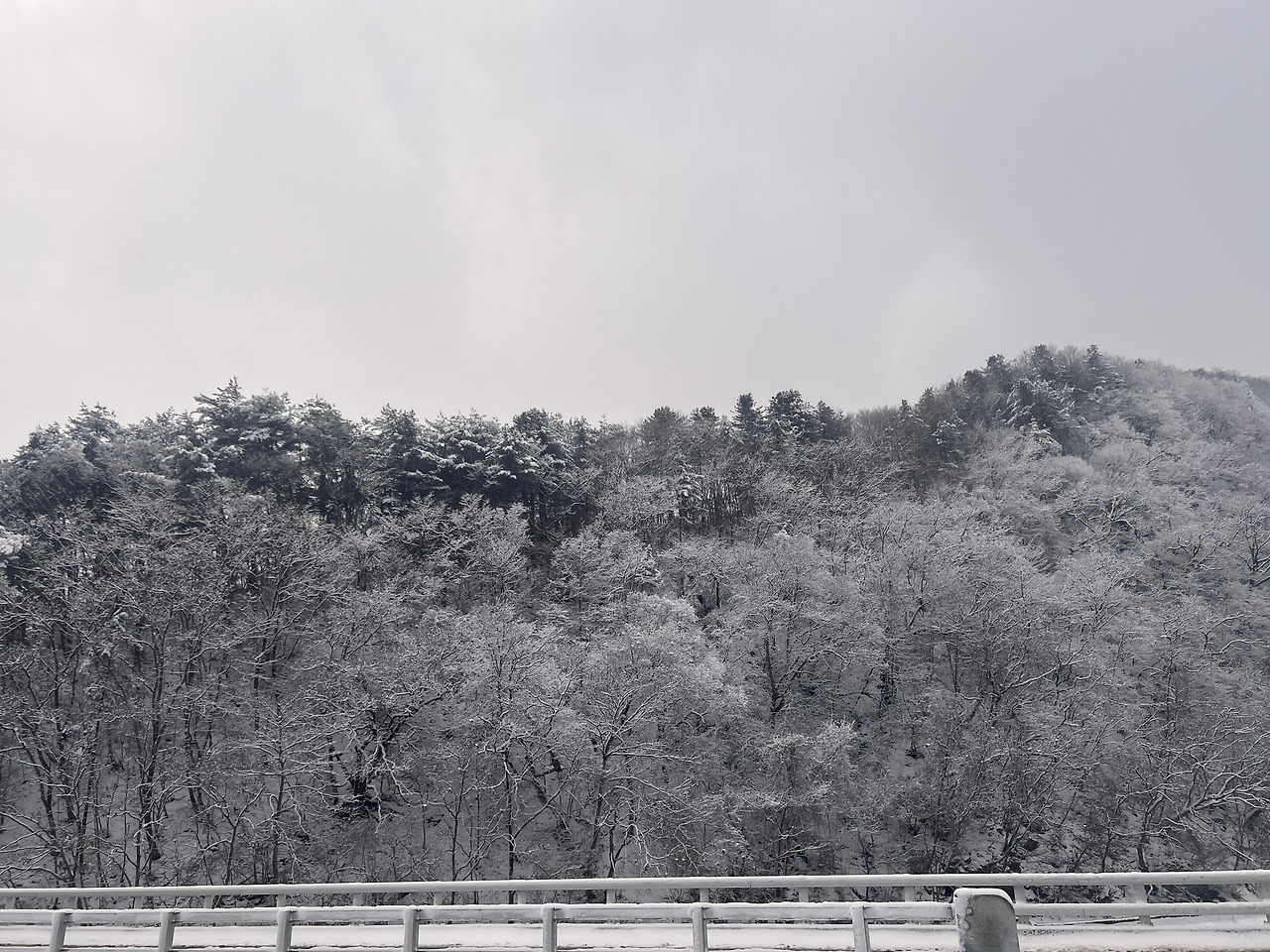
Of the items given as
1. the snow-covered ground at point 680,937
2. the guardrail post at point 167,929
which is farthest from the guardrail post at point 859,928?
the guardrail post at point 167,929

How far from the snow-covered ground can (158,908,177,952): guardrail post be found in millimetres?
449

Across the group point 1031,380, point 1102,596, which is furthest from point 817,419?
point 1102,596

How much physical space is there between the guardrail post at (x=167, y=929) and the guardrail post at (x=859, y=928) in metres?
9.21

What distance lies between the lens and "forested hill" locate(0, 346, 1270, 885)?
21812 mm

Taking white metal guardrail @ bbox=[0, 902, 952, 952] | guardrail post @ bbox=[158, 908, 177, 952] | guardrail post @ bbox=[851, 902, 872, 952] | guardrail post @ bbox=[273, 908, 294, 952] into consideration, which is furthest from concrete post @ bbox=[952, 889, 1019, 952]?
guardrail post @ bbox=[158, 908, 177, 952]

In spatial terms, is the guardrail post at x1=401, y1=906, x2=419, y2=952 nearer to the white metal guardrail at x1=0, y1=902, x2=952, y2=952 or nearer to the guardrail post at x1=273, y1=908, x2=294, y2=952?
the white metal guardrail at x1=0, y1=902, x2=952, y2=952

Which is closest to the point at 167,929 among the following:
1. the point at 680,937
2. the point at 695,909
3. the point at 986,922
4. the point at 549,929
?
the point at 549,929

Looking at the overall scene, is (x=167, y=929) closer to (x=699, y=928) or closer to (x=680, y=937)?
(x=680, y=937)

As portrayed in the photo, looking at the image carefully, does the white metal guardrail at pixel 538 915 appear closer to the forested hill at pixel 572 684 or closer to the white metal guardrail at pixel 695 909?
the white metal guardrail at pixel 695 909

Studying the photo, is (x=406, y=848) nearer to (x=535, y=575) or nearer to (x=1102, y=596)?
(x=535, y=575)

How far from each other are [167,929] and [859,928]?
937 centimetres

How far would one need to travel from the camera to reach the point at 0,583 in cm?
2395

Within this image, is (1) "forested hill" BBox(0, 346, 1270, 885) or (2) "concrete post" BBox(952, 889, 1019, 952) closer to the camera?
(2) "concrete post" BBox(952, 889, 1019, 952)

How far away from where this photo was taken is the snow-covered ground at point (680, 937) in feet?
25.3
